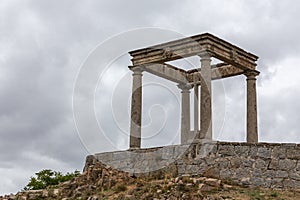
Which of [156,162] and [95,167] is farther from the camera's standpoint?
[95,167]

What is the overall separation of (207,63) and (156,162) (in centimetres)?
527

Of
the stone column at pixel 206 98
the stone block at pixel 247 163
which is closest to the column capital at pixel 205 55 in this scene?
the stone column at pixel 206 98

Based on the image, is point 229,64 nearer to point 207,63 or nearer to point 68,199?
point 207,63

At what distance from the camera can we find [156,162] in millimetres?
25938

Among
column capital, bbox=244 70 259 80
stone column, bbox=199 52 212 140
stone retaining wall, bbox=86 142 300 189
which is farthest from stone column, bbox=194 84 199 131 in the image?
stone retaining wall, bbox=86 142 300 189

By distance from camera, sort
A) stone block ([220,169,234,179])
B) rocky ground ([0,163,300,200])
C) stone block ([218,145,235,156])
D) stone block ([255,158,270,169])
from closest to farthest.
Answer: rocky ground ([0,163,300,200]), stone block ([255,158,270,169]), stone block ([220,169,234,179]), stone block ([218,145,235,156])

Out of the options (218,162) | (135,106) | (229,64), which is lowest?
(218,162)

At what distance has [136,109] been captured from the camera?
29812 mm

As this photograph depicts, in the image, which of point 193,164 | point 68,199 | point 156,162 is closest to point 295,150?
point 193,164

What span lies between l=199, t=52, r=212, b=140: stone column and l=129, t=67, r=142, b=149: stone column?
144 inches

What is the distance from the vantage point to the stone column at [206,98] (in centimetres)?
2697

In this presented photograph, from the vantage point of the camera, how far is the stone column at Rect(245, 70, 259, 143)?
30203mm

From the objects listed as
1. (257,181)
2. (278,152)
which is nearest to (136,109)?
(257,181)

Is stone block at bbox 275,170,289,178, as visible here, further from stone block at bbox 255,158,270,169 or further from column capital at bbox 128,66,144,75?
column capital at bbox 128,66,144,75
